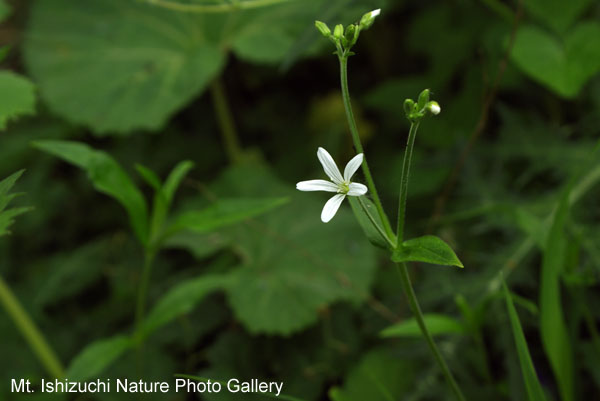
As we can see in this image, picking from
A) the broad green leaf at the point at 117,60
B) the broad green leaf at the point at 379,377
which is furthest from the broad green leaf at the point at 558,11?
the broad green leaf at the point at 379,377

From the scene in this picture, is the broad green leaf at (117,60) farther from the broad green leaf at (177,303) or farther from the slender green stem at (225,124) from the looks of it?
the broad green leaf at (177,303)

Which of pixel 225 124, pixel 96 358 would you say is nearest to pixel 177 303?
pixel 96 358

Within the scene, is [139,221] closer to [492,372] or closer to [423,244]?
[423,244]

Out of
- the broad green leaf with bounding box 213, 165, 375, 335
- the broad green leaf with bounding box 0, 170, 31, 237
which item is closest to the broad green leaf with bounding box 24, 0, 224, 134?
the broad green leaf with bounding box 213, 165, 375, 335

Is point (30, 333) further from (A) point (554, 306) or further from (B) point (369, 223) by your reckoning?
(A) point (554, 306)

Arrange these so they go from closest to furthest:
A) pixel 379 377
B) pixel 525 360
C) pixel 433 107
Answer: pixel 433 107, pixel 525 360, pixel 379 377

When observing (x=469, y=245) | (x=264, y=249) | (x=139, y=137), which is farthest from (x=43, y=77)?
(x=469, y=245)

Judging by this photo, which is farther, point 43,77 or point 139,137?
point 139,137
